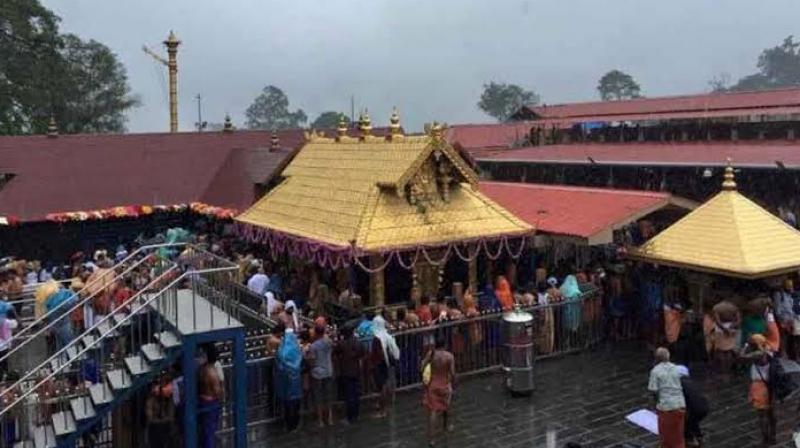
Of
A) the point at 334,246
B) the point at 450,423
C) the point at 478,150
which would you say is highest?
the point at 478,150

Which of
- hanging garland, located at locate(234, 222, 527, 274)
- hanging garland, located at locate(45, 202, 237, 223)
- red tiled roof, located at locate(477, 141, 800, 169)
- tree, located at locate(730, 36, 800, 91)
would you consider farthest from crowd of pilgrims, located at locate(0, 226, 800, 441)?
tree, located at locate(730, 36, 800, 91)

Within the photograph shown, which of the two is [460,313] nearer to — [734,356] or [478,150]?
[734,356]

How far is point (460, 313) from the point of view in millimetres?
13898

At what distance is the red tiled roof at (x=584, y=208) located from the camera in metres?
16.3

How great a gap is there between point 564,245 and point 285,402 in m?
10.7

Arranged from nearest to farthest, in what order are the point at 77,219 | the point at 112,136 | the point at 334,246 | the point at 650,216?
the point at 334,246 < the point at 650,216 < the point at 77,219 < the point at 112,136

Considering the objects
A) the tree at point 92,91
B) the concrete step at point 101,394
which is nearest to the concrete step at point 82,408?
the concrete step at point 101,394

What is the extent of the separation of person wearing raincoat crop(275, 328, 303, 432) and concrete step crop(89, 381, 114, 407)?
2455 mm

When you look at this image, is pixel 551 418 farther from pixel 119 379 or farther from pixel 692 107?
pixel 692 107

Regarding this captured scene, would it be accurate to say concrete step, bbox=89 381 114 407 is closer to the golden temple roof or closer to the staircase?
the staircase

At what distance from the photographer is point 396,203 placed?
52.1 feet

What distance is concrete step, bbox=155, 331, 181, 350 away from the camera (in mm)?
9766

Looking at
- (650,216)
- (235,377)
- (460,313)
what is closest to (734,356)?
(460,313)

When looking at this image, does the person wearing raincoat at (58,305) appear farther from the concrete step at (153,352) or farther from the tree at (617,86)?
the tree at (617,86)
